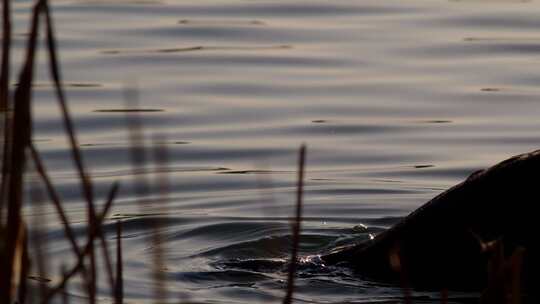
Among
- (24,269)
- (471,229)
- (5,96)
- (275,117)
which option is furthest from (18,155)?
(275,117)

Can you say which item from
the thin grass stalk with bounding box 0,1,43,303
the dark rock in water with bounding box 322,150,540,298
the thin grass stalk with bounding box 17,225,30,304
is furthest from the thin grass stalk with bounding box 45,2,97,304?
the dark rock in water with bounding box 322,150,540,298

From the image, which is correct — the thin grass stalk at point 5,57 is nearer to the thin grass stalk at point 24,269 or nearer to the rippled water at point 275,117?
the thin grass stalk at point 24,269

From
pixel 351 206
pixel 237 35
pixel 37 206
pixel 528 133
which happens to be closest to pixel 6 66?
pixel 37 206

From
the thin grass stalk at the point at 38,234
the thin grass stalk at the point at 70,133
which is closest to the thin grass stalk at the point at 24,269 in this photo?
the thin grass stalk at the point at 38,234

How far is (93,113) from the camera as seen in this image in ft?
34.7

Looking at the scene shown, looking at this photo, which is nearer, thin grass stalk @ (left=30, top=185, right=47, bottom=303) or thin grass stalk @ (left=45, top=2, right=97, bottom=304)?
thin grass stalk @ (left=45, top=2, right=97, bottom=304)

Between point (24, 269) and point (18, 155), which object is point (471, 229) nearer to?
point (24, 269)

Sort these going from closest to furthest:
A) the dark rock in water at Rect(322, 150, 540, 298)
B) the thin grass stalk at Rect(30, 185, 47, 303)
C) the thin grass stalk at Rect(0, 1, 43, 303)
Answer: the thin grass stalk at Rect(0, 1, 43, 303) < the thin grass stalk at Rect(30, 185, 47, 303) < the dark rock in water at Rect(322, 150, 540, 298)

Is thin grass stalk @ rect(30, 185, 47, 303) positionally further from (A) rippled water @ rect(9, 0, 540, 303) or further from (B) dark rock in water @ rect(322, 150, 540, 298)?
(A) rippled water @ rect(9, 0, 540, 303)

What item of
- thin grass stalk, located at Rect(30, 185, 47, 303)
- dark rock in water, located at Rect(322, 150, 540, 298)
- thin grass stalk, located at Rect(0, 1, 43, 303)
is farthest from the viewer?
dark rock in water, located at Rect(322, 150, 540, 298)

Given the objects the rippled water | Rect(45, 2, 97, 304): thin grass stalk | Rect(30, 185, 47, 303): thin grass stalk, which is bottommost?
the rippled water

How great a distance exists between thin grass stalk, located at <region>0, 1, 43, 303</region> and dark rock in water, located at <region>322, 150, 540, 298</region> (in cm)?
233

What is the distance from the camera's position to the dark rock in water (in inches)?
224

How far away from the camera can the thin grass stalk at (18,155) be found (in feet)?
11.1
